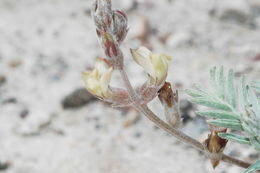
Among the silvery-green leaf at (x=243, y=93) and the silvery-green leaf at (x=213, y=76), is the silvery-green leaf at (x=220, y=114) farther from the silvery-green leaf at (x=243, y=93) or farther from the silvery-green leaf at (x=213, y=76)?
the silvery-green leaf at (x=213, y=76)

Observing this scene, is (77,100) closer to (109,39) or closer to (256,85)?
(256,85)

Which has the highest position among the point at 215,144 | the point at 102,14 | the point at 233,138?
the point at 102,14

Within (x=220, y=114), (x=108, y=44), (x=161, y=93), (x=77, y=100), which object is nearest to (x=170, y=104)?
(x=161, y=93)

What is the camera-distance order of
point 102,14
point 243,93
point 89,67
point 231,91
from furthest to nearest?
point 89,67 → point 231,91 → point 243,93 → point 102,14

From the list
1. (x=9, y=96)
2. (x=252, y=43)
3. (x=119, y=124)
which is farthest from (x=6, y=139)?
(x=252, y=43)

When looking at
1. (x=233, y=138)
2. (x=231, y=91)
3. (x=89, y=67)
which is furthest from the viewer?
(x=89, y=67)

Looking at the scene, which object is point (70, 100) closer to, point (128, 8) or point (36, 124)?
point (36, 124)

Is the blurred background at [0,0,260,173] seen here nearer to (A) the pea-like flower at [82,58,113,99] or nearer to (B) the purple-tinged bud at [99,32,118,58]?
(A) the pea-like flower at [82,58,113,99]
